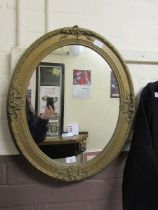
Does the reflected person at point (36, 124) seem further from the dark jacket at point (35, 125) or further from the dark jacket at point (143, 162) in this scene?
the dark jacket at point (143, 162)

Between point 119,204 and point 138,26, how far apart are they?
89 cm

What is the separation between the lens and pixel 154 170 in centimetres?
125

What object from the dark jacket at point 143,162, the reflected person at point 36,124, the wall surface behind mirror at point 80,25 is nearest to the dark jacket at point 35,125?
the reflected person at point 36,124

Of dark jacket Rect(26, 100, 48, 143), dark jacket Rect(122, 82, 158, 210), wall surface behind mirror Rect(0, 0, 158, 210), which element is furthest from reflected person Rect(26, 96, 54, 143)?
dark jacket Rect(122, 82, 158, 210)

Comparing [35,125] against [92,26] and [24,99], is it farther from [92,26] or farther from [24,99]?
[92,26]

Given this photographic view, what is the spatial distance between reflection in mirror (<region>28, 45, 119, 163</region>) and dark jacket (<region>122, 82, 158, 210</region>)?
126 millimetres

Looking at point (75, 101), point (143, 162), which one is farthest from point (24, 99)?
point (143, 162)

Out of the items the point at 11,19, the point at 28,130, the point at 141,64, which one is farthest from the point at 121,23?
the point at 28,130

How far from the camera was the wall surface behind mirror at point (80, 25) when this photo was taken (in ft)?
4.06

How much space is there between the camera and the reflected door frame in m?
1.24

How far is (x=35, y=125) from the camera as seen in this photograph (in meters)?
1.23

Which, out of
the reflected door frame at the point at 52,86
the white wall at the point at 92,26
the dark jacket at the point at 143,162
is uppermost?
the white wall at the point at 92,26

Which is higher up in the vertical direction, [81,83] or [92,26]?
[92,26]

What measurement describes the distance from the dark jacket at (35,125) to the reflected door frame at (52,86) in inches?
1.1
